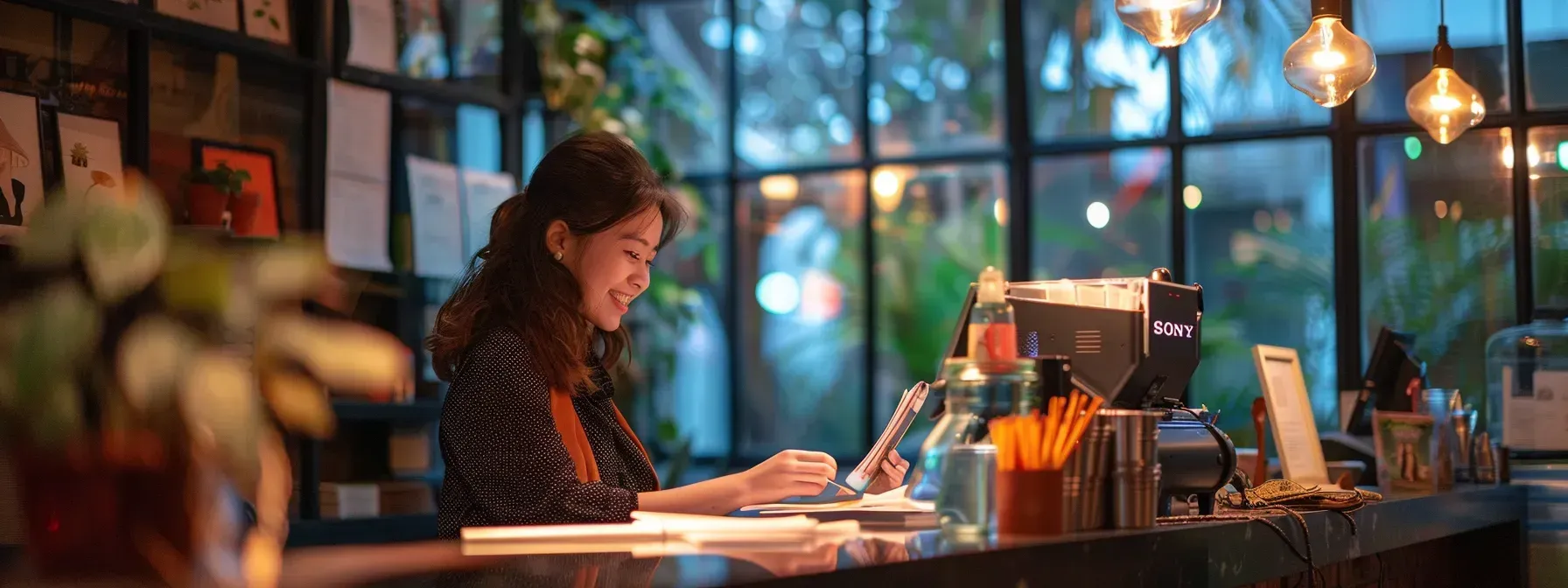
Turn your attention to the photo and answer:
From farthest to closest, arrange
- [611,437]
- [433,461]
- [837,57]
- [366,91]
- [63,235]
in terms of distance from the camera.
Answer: [837,57]
[433,461]
[366,91]
[611,437]
[63,235]

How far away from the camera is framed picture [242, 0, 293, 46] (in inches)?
185

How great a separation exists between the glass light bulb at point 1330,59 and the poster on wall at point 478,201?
121 inches

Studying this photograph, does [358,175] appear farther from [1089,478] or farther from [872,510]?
[1089,478]

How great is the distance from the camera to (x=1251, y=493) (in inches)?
101

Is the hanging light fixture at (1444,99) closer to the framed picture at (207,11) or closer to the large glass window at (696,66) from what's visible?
the large glass window at (696,66)

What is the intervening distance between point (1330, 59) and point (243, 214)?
311cm

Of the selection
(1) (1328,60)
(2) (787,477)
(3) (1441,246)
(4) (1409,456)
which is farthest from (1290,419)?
(3) (1441,246)

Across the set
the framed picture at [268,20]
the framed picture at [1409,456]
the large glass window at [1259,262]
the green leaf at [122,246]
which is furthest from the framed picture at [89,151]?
the large glass window at [1259,262]

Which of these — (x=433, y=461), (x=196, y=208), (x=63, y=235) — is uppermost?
(x=196, y=208)

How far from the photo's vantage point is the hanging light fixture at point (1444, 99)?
417 cm

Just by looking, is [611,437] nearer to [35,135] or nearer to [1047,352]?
[1047,352]

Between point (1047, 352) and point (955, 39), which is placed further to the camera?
point (955, 39)

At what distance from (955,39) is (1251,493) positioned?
4.21m

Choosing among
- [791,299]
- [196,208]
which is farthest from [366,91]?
[791,299]
